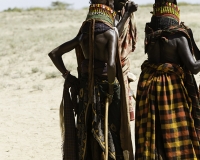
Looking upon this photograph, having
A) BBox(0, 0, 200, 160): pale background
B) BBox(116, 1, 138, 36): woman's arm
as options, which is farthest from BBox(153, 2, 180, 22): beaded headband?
BBox(0, 0, 200, 160): pale background

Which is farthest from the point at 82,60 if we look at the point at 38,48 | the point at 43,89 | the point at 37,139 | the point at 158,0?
the point at 38,48

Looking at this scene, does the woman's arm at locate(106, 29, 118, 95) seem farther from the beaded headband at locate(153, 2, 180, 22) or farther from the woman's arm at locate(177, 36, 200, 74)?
the woman's arm at locate(177, 36, 200, 74)

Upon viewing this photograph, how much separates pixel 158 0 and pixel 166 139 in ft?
4.33

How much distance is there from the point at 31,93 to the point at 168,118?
6320 millimetres

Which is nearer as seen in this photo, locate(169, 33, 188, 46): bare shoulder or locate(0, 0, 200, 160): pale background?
locate(169, 33, 188, 46): bare shoulder

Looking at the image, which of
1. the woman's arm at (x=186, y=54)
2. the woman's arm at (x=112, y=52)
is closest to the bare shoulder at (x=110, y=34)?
the woman's arm at (x=112, y=52)

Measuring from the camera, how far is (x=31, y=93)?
10195 mm

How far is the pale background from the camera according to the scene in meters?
6.65

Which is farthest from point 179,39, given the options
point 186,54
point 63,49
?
point 63,49

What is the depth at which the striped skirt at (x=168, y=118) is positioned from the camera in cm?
428

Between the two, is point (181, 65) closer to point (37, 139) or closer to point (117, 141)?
point (117, 141)

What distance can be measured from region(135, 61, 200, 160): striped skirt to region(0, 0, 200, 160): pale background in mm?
2154

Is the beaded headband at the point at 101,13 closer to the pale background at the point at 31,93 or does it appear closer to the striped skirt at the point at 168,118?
the striped skirt at the point at 168,118

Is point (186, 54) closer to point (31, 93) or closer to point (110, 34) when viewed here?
point (110, 34)
